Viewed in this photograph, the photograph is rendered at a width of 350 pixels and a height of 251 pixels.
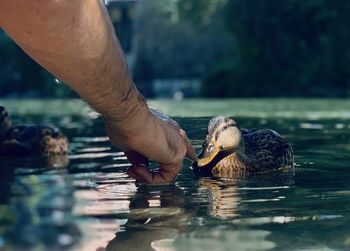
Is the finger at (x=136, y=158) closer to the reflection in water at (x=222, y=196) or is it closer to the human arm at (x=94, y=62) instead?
the human arm at (x=94, y=62)

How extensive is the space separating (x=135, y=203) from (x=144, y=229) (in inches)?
26.7

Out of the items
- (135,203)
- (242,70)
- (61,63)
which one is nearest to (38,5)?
(61,63)

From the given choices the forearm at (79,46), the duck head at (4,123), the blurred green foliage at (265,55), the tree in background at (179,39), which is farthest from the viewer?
the tree in background at (179,39)

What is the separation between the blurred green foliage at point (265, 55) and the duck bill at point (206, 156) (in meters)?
24.6

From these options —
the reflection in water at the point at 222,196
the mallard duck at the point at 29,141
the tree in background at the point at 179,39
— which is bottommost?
the reflection in water at the point at 222,196

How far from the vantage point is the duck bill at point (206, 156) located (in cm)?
495

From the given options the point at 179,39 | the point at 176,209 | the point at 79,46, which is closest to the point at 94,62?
the point at 79,46

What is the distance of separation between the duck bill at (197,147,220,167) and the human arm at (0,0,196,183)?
107cm

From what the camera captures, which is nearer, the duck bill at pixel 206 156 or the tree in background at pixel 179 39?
the duck bill at pixel 206 156

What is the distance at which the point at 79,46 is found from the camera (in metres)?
3.21

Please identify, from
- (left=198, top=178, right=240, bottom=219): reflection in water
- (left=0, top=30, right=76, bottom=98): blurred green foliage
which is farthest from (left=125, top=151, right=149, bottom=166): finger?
(left=0, top=30, right=76, bottom=98): blurred green foliage

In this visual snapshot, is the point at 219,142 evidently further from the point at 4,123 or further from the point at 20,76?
the point at 20,76

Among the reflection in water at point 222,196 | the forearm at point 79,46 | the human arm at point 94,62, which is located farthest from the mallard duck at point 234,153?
the forearm at point 79,46

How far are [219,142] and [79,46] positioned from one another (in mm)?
2067
